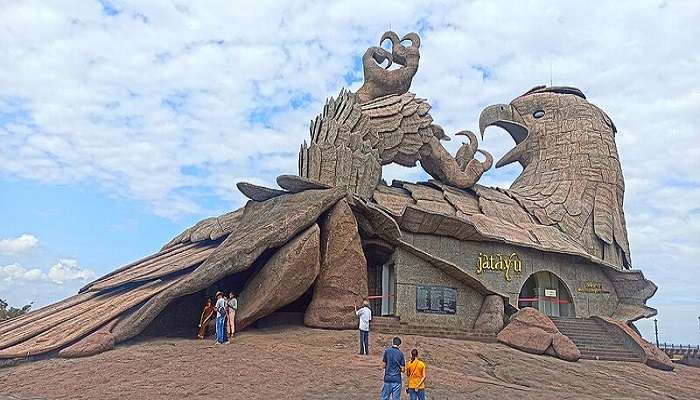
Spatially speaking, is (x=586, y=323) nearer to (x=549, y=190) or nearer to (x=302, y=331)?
(x=549, y=190)

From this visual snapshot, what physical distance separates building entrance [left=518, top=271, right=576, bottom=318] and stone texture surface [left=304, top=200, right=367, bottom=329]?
27.2 feet

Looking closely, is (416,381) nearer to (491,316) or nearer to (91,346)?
(91,346)

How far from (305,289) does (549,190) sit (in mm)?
13123

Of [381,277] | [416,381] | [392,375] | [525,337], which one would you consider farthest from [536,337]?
[392,375]

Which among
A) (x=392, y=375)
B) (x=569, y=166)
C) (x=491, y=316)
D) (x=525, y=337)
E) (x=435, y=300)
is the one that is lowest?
(x=392, y=375)

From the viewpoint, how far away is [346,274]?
14.9 m

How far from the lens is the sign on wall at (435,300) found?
1667 centimetres

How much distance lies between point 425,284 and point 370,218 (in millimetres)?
2367

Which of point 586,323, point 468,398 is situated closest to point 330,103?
point 586,323

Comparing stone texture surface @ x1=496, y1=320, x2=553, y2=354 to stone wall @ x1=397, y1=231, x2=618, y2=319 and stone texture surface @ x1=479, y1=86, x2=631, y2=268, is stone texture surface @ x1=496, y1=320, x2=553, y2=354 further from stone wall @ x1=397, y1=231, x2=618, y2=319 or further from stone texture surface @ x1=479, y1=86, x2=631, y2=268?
stone texture surface @ x1=479, y1=86, x2=631, y2=268

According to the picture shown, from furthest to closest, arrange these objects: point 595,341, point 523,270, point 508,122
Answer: point 508,122
point 523,270
point 595,341

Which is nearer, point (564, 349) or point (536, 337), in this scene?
point (564, 349)

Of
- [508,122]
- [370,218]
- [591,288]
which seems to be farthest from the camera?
[508,122]

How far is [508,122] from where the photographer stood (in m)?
26.1
